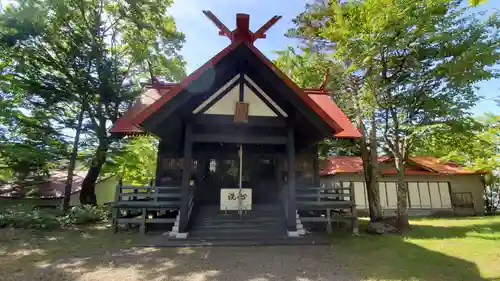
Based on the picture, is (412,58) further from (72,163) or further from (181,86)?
(72,163)

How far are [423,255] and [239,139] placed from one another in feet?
17.0

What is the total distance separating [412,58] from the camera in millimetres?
9797

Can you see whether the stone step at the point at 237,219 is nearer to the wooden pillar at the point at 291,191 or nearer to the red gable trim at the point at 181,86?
the wooden pillar at the point at 291,191

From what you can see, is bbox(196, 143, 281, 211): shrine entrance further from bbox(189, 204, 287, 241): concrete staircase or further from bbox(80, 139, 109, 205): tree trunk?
bbox(80, 139, 109, 205): tree trunk

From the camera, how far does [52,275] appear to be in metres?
4.71

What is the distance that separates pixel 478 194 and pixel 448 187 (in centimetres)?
225

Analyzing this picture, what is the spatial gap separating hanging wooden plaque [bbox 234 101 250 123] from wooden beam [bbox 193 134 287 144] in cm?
48

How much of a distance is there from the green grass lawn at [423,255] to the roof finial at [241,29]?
5.50 m

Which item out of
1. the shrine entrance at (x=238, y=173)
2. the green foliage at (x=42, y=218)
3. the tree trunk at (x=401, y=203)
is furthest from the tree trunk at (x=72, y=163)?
the tree trunk at (x=401, y=203)

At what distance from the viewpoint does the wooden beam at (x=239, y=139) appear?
7.36m

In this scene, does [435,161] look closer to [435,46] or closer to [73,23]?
[435,46]

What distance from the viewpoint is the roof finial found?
20.7ft

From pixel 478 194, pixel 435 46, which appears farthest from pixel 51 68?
pixel 478 194

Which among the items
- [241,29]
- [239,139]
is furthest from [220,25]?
[239,139]
